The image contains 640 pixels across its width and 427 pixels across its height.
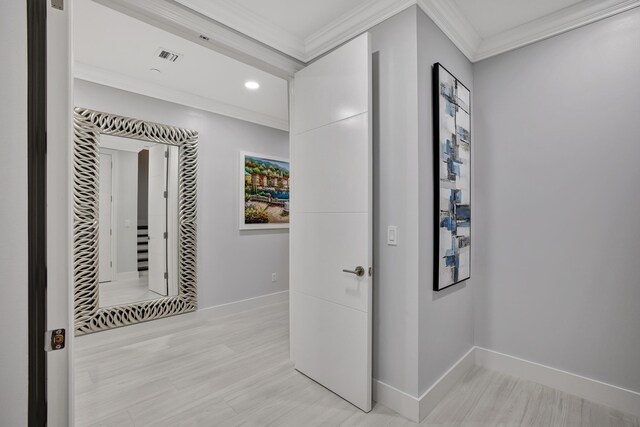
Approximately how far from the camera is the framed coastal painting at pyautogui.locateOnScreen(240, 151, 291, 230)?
13.1ft

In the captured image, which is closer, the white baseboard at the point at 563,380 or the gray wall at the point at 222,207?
the white baseboard at the point at 563,380

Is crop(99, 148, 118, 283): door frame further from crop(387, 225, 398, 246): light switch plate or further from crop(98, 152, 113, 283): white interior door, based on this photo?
crop(387, 225, 398, 246): light switch plate

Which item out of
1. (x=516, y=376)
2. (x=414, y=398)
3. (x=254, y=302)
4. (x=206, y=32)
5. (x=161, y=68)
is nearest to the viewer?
(x=414, y=398)

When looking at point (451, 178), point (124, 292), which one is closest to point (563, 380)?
point (451, 178)

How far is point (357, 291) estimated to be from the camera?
192cm

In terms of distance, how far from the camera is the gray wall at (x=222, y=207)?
348 cm

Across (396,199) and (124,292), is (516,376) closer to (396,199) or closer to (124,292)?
(396,199)

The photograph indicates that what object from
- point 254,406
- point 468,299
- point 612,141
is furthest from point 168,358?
point 612,141

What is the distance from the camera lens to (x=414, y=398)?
5.97 feet

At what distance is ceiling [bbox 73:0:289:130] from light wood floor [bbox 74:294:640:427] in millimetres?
2525

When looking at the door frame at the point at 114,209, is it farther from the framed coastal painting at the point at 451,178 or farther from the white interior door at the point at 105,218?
the framed coastal painting at the point at 451,178

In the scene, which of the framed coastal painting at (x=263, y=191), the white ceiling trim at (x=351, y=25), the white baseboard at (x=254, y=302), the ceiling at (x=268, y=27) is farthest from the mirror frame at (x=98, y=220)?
the white ceiling trim at (x=351, y=25)

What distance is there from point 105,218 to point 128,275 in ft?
2.05

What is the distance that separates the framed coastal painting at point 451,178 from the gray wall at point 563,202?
228 millimetres
